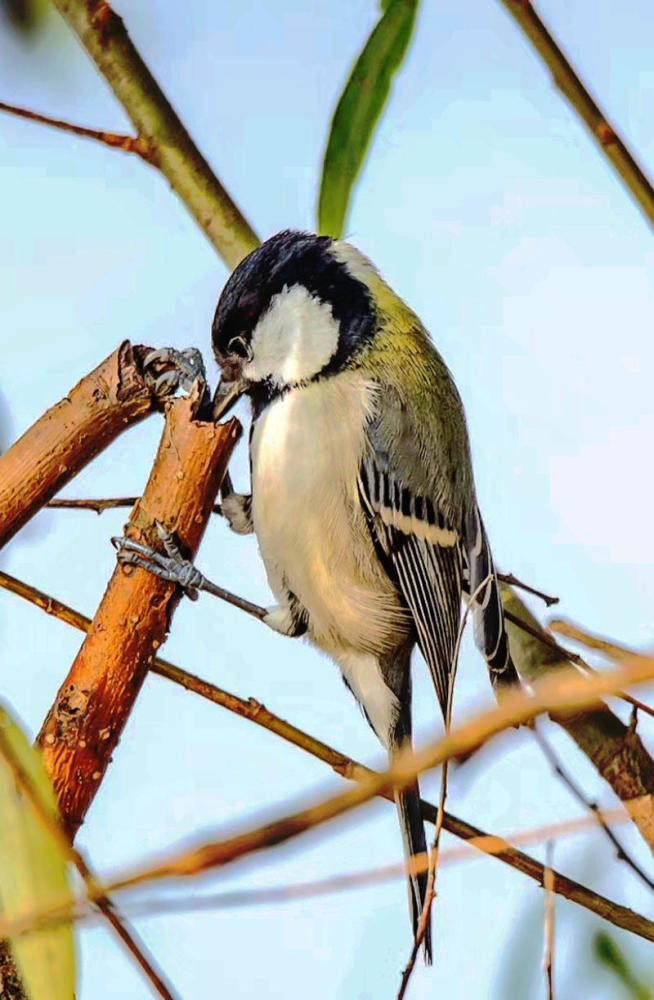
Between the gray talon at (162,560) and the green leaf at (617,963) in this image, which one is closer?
the gray talon at (162,560)

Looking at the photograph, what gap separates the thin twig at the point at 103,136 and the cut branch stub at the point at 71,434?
0.26 metres

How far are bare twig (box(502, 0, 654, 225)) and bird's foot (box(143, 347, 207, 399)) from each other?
11.4 inches

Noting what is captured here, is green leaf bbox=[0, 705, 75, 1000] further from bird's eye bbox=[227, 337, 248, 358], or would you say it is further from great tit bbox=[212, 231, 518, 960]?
bird's eye bbox=[227, 337, 248, 358]

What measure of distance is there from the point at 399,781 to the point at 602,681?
0.05 meters

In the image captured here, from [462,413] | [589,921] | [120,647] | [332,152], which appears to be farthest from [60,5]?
[589,921]

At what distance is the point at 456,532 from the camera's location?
1.30 meters

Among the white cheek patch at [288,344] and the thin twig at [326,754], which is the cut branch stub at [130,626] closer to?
the thin twig at [326,754]

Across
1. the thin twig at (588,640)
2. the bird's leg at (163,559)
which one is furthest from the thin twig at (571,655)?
the bird's leg at (163,559)

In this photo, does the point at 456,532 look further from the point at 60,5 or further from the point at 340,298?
the point at 60,5

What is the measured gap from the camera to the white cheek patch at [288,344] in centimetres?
131

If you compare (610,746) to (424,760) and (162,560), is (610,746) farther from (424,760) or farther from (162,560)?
(424,760)

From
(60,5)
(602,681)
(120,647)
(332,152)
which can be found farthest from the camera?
(60,5)

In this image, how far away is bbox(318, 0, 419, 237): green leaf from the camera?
1035 millimetres

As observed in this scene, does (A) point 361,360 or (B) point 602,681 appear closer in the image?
(B) point 602,681
